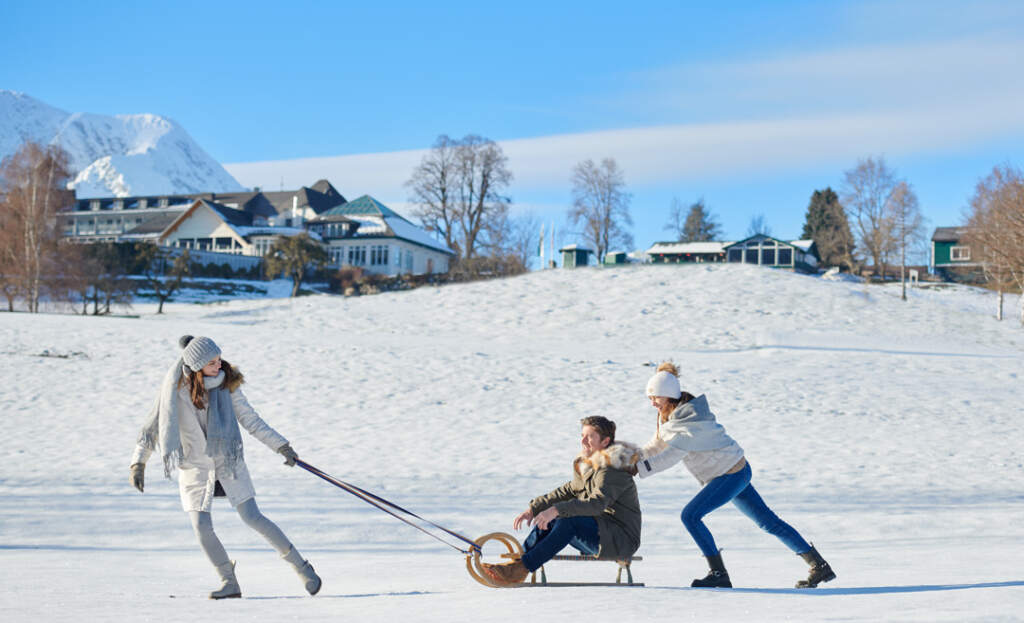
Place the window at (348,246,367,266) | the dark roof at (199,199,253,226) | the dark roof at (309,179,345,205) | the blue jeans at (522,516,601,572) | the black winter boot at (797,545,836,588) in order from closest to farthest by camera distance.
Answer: the blue jeans at (522,516,601,572) → the black winter boot at (797,545,836,588) → the window at (348,246,367,266) → the dark roof at (199,199,253,226) → the dark roof at (309,179,345,205)

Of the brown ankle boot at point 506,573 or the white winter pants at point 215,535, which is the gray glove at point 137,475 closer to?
the white winter pants at point 215,535

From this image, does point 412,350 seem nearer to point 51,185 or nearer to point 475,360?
point 475,360

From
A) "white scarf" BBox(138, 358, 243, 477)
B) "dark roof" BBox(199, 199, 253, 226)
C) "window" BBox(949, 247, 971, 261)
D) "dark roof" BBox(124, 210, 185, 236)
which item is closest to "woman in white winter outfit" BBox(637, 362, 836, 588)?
"white scarf" BBox(138, 358, 243, 477)

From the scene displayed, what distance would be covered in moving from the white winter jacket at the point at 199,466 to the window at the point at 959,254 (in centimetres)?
6754

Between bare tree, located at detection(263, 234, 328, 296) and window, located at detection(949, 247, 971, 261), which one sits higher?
window, located at detection(949, 247, 971, 261)

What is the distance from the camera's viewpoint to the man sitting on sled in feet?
15.9

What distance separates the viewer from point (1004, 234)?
3388cm

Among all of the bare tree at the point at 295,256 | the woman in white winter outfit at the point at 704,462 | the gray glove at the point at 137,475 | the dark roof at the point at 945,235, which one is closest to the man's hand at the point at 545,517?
the woman in white winter outfit at the point at 704,462

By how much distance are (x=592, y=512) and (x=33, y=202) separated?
36.5 metres

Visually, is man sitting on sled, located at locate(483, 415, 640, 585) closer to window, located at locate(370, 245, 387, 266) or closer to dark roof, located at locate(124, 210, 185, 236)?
window, located at locate(370, 245, 387, 266)

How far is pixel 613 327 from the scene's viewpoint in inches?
1035

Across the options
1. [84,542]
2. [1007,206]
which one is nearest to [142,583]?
[84,542]

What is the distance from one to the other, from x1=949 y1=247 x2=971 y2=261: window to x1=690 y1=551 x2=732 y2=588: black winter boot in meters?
65.8

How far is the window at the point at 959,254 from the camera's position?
6188cm
